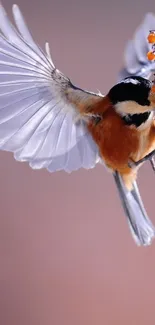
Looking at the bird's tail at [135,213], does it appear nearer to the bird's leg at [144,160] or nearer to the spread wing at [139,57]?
the bird's leg at [144,160]

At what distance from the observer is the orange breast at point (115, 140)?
113 cm

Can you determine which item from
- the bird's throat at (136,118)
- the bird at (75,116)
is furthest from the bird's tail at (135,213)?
the bird's throat at (136,118)

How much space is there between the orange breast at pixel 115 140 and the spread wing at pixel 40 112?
0.02m

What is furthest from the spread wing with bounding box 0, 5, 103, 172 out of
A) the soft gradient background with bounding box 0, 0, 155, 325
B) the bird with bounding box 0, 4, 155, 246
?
the soft gradient background with bounding box 0, 0, 155, 325

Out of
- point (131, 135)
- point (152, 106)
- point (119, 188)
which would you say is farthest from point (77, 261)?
point (152, 106)

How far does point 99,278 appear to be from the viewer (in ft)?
5.76

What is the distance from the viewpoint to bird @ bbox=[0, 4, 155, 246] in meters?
1.05

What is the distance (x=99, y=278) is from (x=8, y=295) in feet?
0.84

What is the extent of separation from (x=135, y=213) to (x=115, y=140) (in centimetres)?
17

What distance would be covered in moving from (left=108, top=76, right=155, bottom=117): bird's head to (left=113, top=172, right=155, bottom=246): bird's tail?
0.19 metres

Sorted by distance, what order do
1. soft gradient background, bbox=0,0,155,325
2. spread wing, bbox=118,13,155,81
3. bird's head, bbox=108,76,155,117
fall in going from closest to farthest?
bird's head, bbox=108,76,155,117 → spread wing, bbox=118,13,155,81 → soft gradient background, bbox=0,0,155,325

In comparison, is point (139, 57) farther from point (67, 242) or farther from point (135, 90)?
point (67, 242)

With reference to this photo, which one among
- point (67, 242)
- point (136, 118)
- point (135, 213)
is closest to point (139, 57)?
point (136, 118)

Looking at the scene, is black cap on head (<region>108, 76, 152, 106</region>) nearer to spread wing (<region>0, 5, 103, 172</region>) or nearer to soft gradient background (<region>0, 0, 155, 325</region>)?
spread wing (<region>0, 5, 103, 172</region>)
